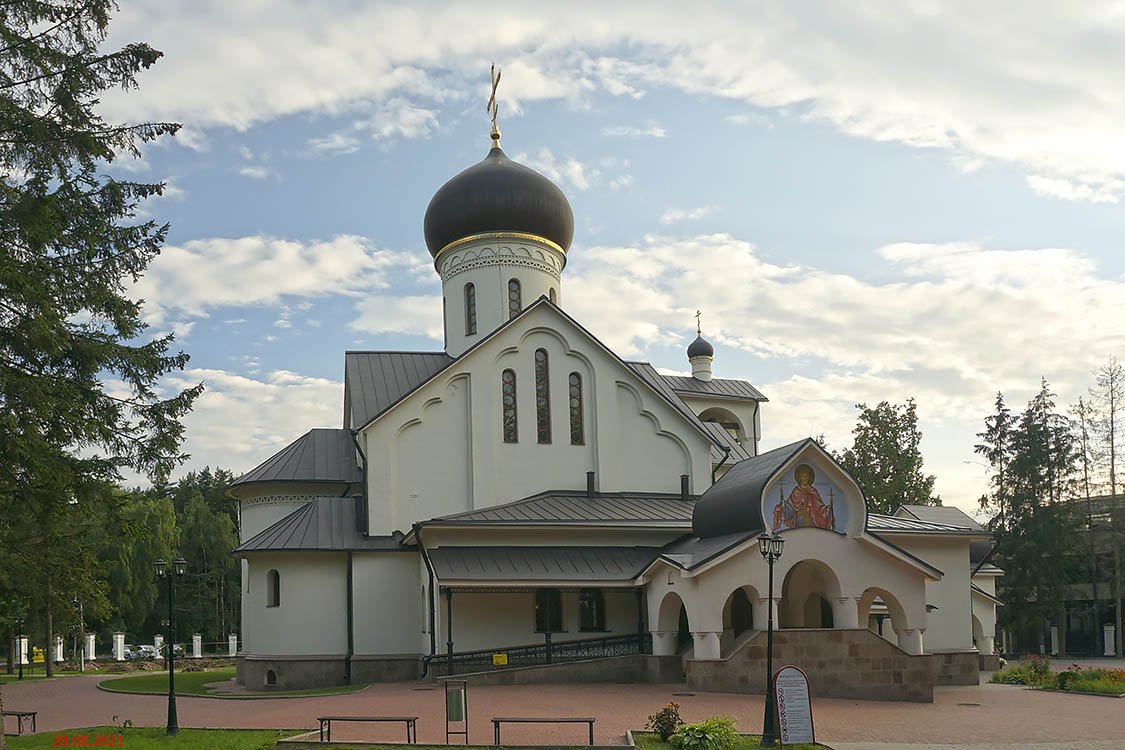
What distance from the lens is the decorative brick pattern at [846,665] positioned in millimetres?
20797

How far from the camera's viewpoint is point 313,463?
1187 inches

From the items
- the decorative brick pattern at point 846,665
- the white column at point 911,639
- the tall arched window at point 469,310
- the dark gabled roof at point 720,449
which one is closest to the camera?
the decorative brick pattern at point 846,665

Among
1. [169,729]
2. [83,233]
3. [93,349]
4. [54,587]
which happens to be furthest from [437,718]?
[83,233]

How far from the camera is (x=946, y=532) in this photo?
25812 mm

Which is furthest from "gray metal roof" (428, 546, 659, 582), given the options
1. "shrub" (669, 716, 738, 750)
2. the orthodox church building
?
"shrub" (669, 716, 738, 750)

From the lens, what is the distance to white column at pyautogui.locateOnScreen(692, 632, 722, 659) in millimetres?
20844

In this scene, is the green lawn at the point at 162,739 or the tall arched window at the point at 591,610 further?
the tall arched window at the point at 591,610

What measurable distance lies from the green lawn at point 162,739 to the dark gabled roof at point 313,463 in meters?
13.6

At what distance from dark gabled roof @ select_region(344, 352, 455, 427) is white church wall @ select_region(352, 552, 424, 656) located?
4.26 meters

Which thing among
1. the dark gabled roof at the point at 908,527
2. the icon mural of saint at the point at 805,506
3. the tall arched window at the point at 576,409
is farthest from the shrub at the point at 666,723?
the tall arched window at the point at 576,409

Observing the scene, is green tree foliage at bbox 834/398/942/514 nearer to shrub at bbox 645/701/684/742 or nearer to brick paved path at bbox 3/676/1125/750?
brick paved path at bbox 3/676/1125/750

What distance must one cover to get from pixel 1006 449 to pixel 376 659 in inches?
1234

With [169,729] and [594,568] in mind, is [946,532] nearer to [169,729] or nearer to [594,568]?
[594,568]

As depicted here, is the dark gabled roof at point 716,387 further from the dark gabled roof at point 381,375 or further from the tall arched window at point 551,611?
the tall arched window at point 551,611
